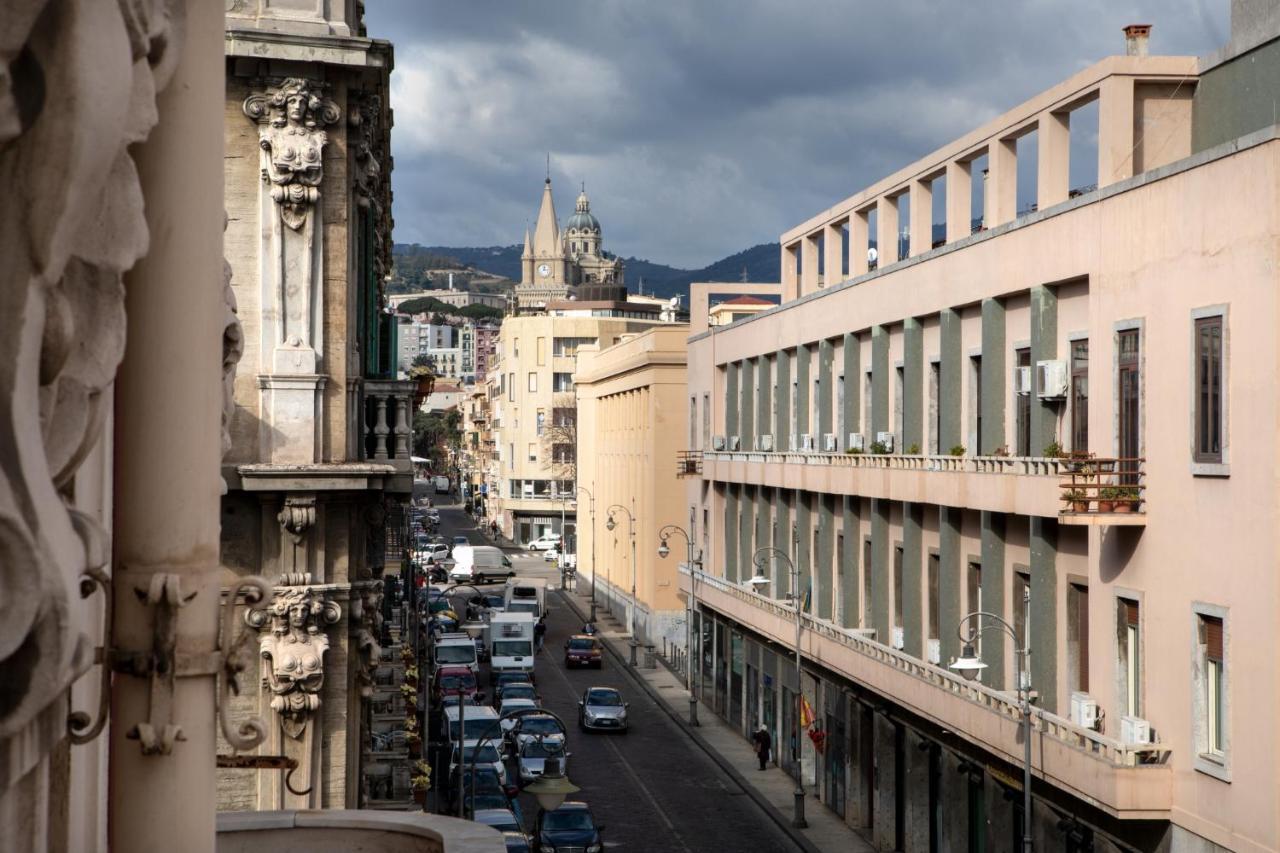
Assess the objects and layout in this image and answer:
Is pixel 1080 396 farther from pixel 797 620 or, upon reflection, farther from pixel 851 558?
pixel 797 620

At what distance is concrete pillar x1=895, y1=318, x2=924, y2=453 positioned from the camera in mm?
38406

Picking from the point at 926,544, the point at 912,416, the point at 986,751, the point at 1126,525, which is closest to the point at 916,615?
the point at 926,544

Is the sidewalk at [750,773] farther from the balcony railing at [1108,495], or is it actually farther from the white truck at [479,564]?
the white truck at [479,564]

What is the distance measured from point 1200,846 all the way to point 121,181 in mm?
21632

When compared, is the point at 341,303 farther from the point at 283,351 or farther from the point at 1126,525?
the point at 1126,525

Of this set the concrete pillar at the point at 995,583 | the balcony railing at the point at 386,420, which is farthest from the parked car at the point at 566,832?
the balcony railing at the point at 386,420

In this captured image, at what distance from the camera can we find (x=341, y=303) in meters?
22.5

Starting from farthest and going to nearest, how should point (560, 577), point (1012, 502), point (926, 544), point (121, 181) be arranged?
1. point (560, 577)
2. point (926, 544)
3. point (1012, 502)
4. point (121, 181)

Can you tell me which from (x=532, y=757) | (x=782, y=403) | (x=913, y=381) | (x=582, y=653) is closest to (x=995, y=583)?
(x=913, y=381)

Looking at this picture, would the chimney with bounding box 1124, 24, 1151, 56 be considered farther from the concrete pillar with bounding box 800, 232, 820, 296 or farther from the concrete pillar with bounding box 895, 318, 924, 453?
the concrete pillar with bounding box 800, 232, 820, 296

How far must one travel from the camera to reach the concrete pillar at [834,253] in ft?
164

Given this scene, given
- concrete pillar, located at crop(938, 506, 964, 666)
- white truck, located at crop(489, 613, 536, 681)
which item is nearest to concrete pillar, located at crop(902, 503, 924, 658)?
concrete pillar, located at crop(938, 506, 964, 666)

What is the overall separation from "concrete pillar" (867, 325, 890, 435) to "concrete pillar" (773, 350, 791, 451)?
31.2 ft

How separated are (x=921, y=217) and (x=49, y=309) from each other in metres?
37.0
